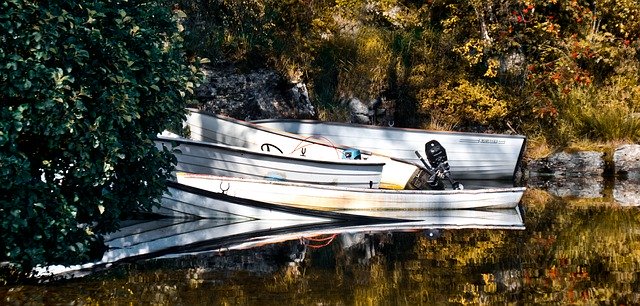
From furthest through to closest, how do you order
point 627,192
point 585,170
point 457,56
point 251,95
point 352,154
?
point 457,56
point 585,170
point 251,95
point 627,192
point 352,154

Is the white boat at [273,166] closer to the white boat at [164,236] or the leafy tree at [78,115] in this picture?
the white boat at [164,236]

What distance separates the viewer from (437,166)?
1928 centimetres

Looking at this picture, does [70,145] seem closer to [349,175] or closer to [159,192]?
[159,192]

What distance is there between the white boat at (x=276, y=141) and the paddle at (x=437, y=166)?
17.2 inches

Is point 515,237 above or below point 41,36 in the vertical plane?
below

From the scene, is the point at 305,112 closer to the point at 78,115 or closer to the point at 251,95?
the point at 251,95

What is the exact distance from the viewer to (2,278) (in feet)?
33.2

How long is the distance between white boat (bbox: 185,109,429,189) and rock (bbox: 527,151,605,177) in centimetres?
617

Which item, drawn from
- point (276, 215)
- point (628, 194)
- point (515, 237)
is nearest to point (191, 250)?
point (276, 215)

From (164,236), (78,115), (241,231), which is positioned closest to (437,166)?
(241,231)

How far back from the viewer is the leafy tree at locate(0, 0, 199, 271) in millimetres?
9273

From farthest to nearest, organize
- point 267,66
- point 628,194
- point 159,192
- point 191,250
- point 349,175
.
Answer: point 267,66 → point 628,194 → point 349,175 → point 191,250 → point 159,192

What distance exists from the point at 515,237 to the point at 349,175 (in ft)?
15.3

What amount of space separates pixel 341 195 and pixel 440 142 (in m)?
6.53
